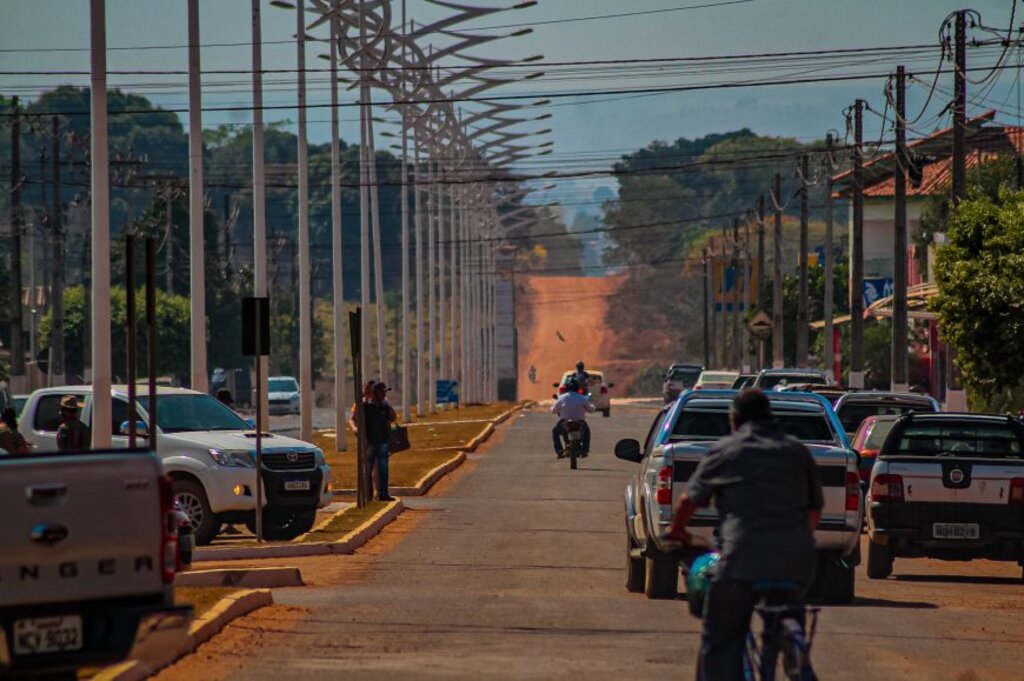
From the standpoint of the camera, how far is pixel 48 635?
34.4ft

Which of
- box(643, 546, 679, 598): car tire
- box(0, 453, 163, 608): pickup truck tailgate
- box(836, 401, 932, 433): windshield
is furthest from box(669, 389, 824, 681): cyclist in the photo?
box(836, 401, 932, 433): windshield

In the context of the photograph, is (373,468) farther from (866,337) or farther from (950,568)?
(866,337)

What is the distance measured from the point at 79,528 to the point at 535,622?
591 centimetres

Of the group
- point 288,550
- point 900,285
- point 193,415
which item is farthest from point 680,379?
point 288,550

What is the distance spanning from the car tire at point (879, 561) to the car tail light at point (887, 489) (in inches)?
23.0

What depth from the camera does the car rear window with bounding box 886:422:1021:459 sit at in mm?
21703

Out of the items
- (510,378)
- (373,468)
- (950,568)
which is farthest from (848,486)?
(510,378)

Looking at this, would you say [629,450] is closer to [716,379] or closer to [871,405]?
[871,405]

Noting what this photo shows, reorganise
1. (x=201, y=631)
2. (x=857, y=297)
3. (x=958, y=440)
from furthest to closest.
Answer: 1. (x=857, y=297)
2. (x=958, y=440)
3. (x=201, y=631)

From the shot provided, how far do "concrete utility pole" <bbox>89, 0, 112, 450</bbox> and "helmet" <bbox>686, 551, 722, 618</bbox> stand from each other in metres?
13.4

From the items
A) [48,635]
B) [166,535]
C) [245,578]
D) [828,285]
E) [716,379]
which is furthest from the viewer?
[716,379]

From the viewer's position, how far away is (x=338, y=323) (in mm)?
51781

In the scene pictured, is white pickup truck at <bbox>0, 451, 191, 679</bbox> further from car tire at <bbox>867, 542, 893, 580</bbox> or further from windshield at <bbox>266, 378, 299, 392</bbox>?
windshield at <bbox>266, 378, 299, 392</bbox>

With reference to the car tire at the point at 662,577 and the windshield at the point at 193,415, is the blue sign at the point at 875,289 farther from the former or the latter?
the car tire at the point at 662,577
